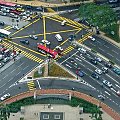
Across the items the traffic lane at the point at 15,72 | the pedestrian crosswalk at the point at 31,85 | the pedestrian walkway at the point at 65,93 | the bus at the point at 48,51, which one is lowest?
the pedestrian walkway at the point at 65,93

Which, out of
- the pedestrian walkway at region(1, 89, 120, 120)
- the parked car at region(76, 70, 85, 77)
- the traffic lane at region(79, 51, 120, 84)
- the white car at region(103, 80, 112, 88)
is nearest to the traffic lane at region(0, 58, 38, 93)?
the pedestrian walkway at region(1, 89, 120, 120)

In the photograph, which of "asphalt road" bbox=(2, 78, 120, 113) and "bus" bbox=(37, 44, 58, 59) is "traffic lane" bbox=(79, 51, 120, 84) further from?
"bus" bbox=(37, 44, 58, 59)

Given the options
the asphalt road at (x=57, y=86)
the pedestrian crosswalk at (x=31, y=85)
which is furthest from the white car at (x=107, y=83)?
the pedestrian crosswalk at (x=31, y=85)

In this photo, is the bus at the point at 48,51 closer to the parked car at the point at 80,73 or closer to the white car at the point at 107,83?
the parked car at the point at 80,73

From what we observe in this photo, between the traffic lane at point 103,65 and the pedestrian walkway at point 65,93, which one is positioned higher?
the traffic lane at point 103,65

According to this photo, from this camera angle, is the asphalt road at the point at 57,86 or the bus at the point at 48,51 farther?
the bus at the point at 48,51

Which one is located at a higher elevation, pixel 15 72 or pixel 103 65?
pixel 103 65

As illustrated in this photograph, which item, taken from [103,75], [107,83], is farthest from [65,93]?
[103,75]

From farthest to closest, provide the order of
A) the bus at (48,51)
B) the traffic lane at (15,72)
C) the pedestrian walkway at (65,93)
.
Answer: the bus at (48,51), the traffic lane at (15,72), the pedestrian walkway at (65,93)

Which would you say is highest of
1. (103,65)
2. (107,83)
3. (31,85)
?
(103,65)

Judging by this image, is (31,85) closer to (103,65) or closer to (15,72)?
(15,72)
